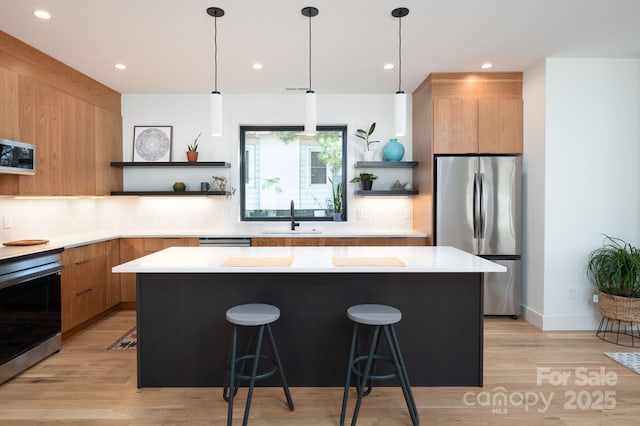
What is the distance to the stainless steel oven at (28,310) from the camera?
107 inches

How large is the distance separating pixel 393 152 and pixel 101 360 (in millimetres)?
3659

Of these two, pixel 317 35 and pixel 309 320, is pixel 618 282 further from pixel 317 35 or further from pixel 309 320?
pixel 317 35

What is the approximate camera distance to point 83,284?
12.4ft

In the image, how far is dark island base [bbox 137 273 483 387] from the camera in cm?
263

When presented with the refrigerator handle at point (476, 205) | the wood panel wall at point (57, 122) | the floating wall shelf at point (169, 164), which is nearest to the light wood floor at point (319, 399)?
the refrigerator handle at point (476, 205)

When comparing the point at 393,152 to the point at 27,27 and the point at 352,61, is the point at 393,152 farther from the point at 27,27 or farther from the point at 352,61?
the point at 27,27

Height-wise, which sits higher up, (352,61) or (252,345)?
(352,61)

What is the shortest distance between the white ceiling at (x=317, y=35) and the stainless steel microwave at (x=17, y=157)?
0.92 metres

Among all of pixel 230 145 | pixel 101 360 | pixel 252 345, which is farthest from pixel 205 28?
pixel 101 360

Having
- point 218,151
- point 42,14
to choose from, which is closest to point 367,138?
point 218,151

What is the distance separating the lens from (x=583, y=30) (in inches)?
124

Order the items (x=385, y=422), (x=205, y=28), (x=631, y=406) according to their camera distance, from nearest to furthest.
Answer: (x=385, y=422) < (x=631, y=406) < (x=205, y=28)

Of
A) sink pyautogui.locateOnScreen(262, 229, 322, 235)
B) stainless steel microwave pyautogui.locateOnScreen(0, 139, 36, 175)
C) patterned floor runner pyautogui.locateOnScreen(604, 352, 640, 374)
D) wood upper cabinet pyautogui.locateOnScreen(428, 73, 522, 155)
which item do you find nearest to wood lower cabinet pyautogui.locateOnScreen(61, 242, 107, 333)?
stainless steel microwave pyautogui.locateOnScreen(0, 139, 36, 175)

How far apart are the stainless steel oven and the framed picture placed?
192 centimetres
